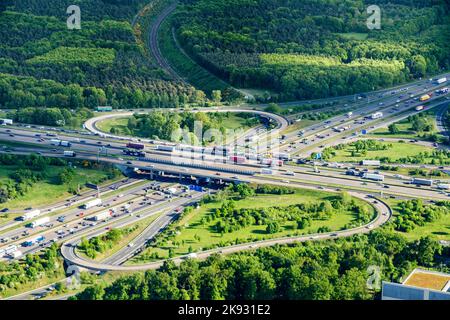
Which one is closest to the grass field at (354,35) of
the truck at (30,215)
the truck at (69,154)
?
the truck at (69,154)

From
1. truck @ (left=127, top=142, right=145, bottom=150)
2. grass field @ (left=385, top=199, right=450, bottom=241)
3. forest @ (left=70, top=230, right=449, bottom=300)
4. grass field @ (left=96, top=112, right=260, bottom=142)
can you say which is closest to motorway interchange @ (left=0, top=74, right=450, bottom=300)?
truck @ (left=127, top=142, right=145, bottom=150)

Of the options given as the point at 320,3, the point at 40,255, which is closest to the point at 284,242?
the point at 40,255

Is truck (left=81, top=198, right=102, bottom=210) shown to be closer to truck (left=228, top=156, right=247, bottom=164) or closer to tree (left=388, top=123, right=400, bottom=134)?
truck (left=228, top=156, right=247, bottom=164)

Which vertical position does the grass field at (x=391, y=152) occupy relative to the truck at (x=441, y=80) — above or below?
below

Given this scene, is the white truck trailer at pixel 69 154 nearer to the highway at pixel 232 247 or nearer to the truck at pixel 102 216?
the truck at pixel 102 216

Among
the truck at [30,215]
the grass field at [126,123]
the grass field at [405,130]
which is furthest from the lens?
the grass field at [126,123]

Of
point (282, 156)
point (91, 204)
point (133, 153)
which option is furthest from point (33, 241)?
point (282, 156)

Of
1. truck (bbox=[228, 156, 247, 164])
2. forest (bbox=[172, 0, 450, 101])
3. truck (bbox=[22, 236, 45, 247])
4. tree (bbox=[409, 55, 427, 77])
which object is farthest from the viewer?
tree (bbox=[409, 55, 427, 77])

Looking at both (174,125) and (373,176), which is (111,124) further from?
(373,176)
